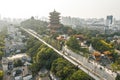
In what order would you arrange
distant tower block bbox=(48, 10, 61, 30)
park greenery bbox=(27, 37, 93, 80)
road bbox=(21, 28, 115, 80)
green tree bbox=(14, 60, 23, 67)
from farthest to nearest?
distant tower block bbox=(48, 10, 61, 30), green tree bbox=(14, 60, 23, 67), park greenery bbox=(27, 37, 93, 80), road bbox=(21, 28, 115, 80)

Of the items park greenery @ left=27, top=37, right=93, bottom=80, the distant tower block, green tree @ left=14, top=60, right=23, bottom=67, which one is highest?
the distant tower block

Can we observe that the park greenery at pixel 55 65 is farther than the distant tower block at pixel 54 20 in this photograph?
No

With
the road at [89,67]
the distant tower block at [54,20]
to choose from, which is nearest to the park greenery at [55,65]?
the road at [89,67]

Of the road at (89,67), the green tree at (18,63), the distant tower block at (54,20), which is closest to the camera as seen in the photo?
the road at (89,67)

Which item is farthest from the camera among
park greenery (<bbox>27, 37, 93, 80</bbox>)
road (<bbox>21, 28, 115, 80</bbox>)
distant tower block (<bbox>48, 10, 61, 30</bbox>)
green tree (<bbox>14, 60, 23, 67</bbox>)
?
distant tower block (<bbox>48, 10, 61, 30</bbox>)

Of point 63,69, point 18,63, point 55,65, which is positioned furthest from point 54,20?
point 63,69

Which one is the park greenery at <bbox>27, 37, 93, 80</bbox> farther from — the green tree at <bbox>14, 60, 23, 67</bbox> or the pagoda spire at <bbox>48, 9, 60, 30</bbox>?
the pagoda spire at <bbox>48, 9, 60, 30</bbox>

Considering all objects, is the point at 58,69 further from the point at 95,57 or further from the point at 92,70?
the point at 95,57

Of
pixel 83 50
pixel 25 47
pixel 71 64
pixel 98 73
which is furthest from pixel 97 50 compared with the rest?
pixel 25 47

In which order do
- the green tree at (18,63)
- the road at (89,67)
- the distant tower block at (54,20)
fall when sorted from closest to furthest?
1. the road at (89,67)
2. the green tree at (18,63)
3. the distant tower block at (54,20)

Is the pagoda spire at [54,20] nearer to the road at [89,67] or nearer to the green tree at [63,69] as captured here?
the road at [89,67]

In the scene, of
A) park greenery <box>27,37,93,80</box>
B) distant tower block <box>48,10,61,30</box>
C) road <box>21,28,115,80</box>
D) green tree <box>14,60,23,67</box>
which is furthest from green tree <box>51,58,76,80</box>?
Result: distant tower block <box>48,10,61,30</box>

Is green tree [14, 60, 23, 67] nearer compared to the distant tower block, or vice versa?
green tree [14, 60, 23, 67]
